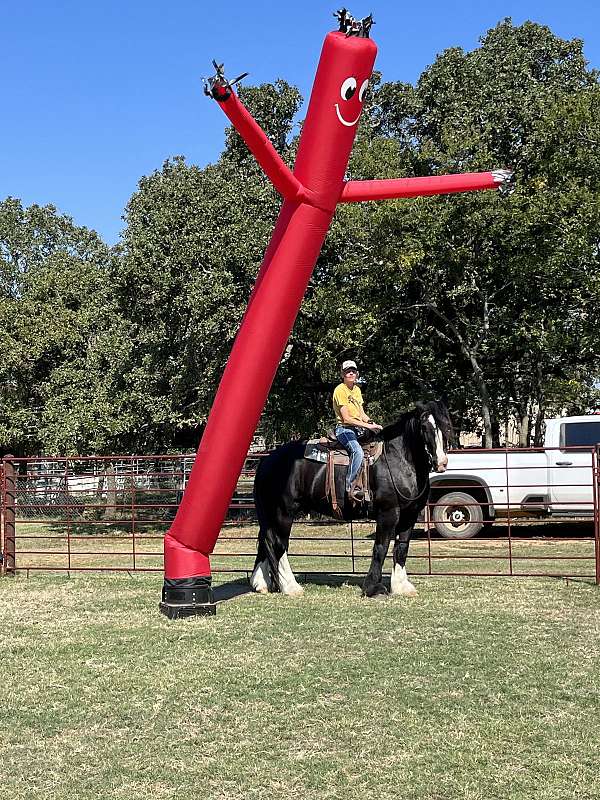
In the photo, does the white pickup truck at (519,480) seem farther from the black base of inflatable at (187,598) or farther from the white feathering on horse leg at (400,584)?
the black base of inflatable at (187,598)

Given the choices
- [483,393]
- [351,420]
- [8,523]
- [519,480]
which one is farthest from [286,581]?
[483,393]

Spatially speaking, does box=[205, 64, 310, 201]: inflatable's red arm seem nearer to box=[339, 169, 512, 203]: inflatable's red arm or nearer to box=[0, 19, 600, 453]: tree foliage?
box=[339, 169, 512, 203]: inflatable's red arm

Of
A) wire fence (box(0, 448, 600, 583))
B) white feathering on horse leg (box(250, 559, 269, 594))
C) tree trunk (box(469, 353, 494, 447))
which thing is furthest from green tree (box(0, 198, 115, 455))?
white feathering on horse leg (box(250, 559, 269, 594))

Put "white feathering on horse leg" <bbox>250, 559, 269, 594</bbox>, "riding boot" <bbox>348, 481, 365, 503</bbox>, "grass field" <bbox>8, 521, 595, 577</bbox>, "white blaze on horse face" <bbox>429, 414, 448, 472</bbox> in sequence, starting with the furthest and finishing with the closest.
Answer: "grass field" <bbox>8, 521, 595, 577</bbox> → "white feathering on horse leg" <bbox>250, 559, 269, 594</bbox> → "riding boot" <bbox>348, 481, 365, 503</bbox> → "white blaze on horse face" <bbox>429, 414, 448, 472</bbox>

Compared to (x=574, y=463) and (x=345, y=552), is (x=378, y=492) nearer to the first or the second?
(x=345, y=552)

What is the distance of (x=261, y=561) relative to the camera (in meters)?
10.9

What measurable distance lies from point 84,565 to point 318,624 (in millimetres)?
7990

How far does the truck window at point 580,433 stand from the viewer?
658 inches

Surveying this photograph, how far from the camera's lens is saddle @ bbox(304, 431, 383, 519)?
1023cm

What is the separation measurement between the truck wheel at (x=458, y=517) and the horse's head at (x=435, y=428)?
712cm

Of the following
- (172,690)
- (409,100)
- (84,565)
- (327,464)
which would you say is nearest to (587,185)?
(409,100)

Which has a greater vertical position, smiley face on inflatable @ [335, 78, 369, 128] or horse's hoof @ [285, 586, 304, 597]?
smiley face on inflatable @ [335, 78, 369, 128]

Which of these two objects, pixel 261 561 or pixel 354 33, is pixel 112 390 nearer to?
pixel 261 561

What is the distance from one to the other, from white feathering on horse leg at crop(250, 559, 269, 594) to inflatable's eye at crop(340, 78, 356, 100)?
5384 mm
